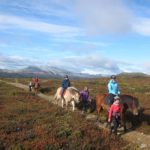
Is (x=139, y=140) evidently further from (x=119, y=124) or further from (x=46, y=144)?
(x=46, y=144)

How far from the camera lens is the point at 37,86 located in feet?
176

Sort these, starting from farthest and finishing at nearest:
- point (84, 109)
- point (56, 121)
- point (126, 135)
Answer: point (84, 109), point (56, 121), point (126, 135)

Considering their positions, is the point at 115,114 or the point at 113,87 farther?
A: the point at 113,87

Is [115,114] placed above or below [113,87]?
below

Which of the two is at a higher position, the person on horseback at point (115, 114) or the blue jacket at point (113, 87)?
the blue jacket at point (113, 87)

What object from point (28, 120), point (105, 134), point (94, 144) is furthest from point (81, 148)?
point (28, 120)

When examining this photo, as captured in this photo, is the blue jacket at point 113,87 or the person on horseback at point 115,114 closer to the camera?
the person on horseback at point 115,114

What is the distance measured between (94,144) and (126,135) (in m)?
3.35

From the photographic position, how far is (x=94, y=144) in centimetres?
1864

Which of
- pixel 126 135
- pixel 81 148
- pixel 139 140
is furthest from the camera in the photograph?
pixel 126 135

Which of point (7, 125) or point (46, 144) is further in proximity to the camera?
point (7, 125)

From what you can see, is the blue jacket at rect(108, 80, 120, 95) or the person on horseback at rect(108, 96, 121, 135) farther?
the blue jacket at rect(108, 80, 120, 95)

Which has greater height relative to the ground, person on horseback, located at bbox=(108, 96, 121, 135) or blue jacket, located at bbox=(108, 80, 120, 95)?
blue jacket, located at bbox=(108, 80, 120, 95)

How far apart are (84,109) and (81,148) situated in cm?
1393
